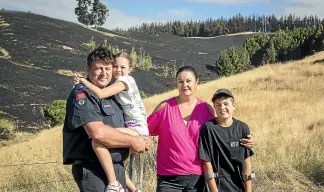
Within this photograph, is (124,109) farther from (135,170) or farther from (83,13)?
(83,13)

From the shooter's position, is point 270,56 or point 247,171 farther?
point 270,56

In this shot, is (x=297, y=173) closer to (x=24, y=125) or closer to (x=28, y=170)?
(x=28, y=170)

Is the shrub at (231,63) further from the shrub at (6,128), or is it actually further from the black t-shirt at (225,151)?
the black t-shirt at (225,151)

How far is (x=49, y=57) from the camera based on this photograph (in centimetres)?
2761

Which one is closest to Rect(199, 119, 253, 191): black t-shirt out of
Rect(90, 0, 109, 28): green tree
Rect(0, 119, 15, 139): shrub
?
Rect(0, 119, 15, 139): shrub

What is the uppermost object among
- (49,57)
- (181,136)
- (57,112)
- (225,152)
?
(49,57)

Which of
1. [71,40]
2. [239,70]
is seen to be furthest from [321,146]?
[239,70]

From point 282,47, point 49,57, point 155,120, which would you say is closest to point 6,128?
point 49,57

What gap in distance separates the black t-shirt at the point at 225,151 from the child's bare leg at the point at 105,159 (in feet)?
2.69

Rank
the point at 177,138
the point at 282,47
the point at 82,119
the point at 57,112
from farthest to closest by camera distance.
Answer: the point at 282,47 → the point at 57,112 → the point at 177,138 → the point at 82,119

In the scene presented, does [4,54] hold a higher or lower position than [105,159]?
higher

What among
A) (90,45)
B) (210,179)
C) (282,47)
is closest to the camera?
(210,179)

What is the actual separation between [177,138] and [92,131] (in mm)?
909

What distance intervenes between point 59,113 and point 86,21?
54692 mm
